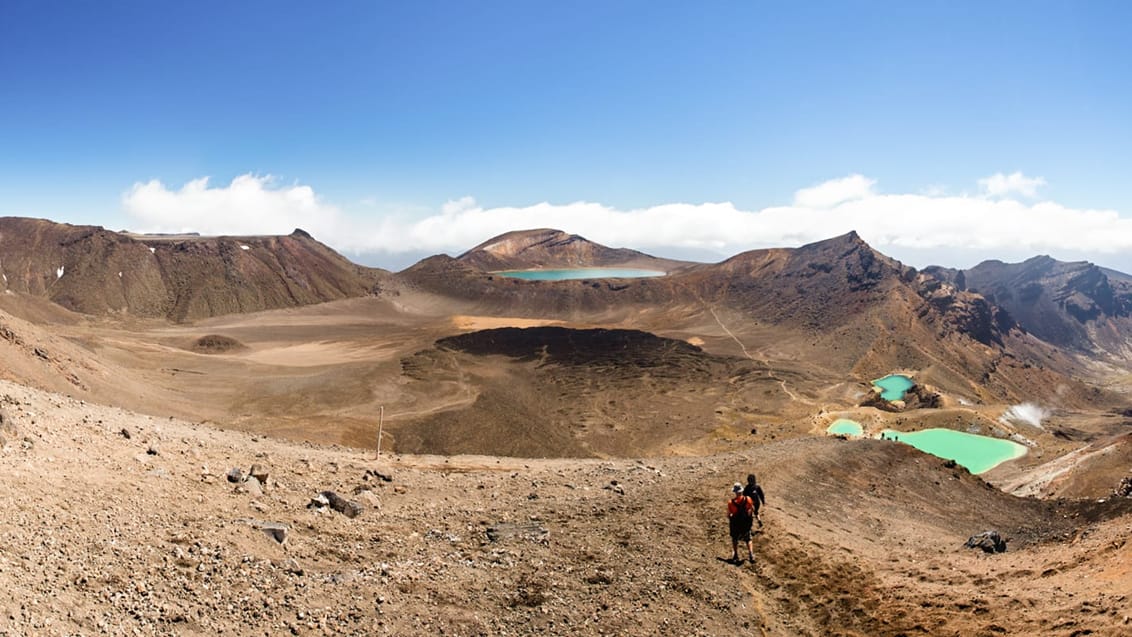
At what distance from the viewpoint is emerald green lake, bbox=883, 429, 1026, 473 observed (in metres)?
48.5

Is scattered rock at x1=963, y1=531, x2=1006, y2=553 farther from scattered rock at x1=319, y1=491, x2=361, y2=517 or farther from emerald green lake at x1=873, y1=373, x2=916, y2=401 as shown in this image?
emerald green lake at x1=873, y1=373, x2=916, y2=401

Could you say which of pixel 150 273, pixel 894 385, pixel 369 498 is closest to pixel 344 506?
pixel 369 498

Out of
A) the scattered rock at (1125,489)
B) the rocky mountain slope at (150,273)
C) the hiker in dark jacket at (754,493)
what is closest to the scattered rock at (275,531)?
the hiker in dark jacket at (754,493)

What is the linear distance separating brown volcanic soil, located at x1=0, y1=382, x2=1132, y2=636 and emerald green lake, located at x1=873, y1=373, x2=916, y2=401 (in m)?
57.4

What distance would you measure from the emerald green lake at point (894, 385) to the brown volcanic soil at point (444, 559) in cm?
5742

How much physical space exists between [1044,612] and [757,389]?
58613 millimetres

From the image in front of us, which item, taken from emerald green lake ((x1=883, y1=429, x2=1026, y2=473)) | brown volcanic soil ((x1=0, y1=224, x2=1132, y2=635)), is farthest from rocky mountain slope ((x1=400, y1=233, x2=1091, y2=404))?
brown volcanic soil ((x1=0, y1=224, x2=1132, y2=635))

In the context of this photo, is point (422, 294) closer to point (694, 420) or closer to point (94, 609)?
point (694, 420)

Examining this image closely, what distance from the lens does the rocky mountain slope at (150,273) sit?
341 feet

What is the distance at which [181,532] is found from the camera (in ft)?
33.8

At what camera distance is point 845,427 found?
55.4m

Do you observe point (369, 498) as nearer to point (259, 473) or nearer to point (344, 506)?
point (344, 506)

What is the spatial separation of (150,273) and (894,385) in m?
131

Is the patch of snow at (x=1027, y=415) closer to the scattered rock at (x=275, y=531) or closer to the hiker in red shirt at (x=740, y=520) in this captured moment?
the hiker in red shirt at (x=740, y=520)
